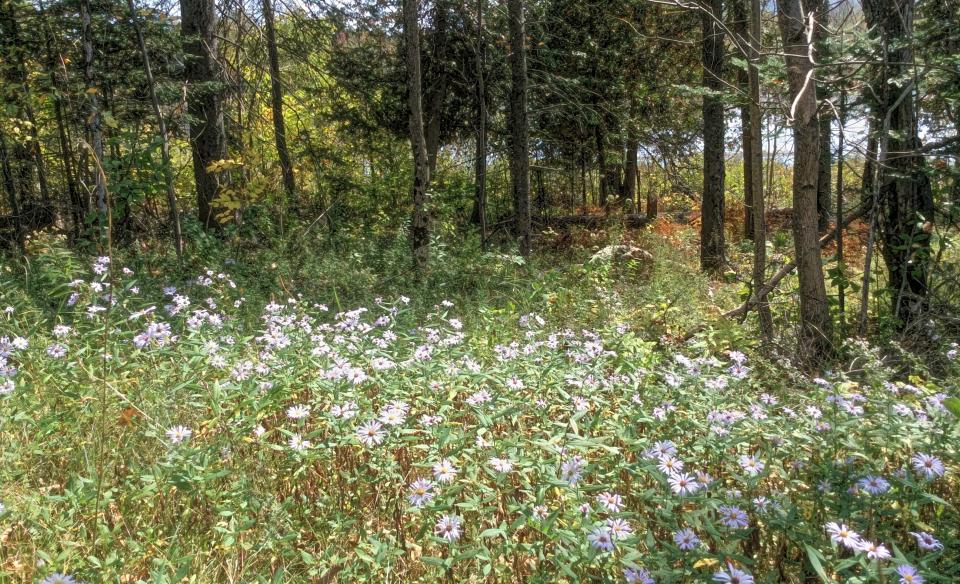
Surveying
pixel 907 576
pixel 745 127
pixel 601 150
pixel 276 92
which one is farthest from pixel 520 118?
pixel 907 576

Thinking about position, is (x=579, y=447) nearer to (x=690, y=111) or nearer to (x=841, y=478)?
(x=841, y=478)

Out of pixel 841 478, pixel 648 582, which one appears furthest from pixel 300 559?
pixel 841 478

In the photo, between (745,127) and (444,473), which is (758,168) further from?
(745,127)

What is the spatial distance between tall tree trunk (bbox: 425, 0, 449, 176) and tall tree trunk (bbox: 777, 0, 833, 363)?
6.12 meters

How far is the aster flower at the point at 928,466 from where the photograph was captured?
5.61 ft

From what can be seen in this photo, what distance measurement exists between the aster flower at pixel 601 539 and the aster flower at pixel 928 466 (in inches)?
39.8

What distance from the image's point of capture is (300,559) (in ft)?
6.35

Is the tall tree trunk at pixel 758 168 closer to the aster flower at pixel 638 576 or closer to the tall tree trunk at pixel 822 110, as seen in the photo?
the tall tree trunk at pixel 822 110

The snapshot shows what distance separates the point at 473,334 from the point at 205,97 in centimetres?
573

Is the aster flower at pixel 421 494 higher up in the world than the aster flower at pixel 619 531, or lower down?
higher up

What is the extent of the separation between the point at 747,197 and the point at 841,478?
918 centimetres

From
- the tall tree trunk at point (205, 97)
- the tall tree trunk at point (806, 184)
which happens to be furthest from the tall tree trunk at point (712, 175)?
the tall tree trunk at point (205, 97)

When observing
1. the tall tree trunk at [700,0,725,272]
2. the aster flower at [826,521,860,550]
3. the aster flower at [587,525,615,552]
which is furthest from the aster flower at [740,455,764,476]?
the tall tree trunk at [700,0,725,272]

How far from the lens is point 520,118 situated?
8141mm
